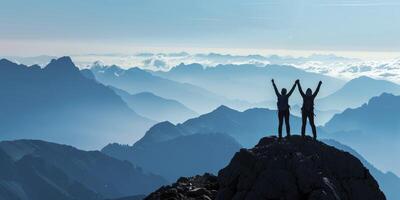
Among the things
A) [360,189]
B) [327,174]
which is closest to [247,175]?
[327,174]

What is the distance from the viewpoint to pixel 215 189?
5984 cm

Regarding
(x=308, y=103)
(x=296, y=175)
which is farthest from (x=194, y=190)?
(x=296, y=175)

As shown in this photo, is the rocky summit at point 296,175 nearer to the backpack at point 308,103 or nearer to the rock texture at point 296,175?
the rock texture at point 296,175

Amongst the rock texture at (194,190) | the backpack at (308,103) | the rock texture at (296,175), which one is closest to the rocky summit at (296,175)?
the rock texture at (296,175)

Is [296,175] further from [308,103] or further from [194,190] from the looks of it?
[194,190]

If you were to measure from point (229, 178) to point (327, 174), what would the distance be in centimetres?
833

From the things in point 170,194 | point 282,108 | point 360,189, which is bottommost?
point 170,194

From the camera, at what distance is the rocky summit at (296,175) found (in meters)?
42.0

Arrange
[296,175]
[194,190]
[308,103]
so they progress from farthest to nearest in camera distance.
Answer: [194,190], [308,103], [296,175]

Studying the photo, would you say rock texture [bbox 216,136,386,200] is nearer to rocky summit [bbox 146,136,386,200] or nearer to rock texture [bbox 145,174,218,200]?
rocky summit [bbox 146,136,386,200]

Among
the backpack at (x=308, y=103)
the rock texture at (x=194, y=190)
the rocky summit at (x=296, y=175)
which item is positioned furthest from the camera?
the rock texture at (x=194, y=190)

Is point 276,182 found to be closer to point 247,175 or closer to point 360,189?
point 247,175

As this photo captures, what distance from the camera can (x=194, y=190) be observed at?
5800 centimetres

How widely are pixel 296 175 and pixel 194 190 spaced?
17780 mm
